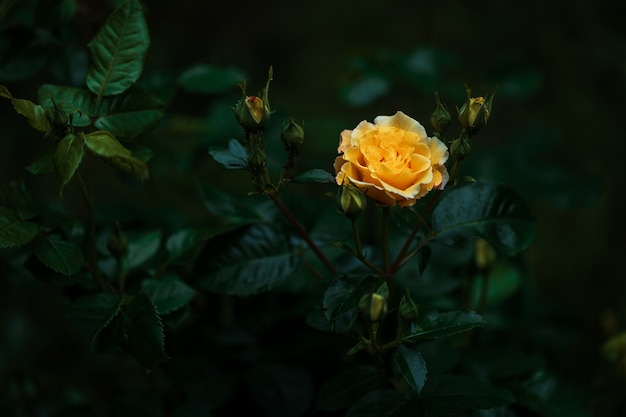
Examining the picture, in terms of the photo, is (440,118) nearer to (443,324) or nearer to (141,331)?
(443,324)

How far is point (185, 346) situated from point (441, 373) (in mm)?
350

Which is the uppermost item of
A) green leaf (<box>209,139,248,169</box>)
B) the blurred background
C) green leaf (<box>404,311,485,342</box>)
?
green leaf (<box>209,139,248,169</box>)

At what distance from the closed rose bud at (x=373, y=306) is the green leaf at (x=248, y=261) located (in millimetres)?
178

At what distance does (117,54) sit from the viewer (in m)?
0.67

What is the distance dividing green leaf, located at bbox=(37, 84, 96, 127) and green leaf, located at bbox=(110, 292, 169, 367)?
184 mm

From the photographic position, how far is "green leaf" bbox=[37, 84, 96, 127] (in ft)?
2.12

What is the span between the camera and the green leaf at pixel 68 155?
55 cm

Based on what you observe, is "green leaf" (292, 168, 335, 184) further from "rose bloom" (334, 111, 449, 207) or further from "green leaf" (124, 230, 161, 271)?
"green leaf" (124, 230, 161, 271)

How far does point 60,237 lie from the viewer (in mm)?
677

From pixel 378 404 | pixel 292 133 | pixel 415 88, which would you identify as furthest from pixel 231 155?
pixel 415 88

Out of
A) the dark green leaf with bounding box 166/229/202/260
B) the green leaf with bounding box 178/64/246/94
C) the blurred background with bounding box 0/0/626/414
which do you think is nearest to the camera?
the dark green leaf with bounding box 166/229/202/260

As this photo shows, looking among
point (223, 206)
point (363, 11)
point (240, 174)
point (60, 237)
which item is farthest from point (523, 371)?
point (363, 11)

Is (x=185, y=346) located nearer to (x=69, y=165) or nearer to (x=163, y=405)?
(x=163, y=405)

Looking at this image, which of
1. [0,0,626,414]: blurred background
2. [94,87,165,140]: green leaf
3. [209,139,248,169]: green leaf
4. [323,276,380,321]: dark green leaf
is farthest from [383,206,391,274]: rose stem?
[0,0,626,414]: blurred background
